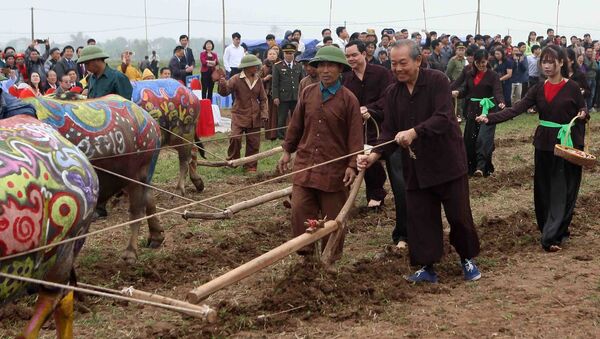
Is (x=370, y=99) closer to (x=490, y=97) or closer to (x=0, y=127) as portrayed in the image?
(x=490, y=97)

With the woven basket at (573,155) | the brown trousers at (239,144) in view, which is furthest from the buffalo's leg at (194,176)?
the woven basket at (573,155)

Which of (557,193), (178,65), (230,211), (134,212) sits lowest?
(134,212)

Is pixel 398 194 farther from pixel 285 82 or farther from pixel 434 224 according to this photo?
pixel 285 82

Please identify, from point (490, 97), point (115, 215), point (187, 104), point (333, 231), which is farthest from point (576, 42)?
point (333, 231)

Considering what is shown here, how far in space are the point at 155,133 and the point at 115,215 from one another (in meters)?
2.21

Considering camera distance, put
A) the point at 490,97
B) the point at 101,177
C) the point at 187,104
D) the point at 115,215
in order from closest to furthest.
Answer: the point at 101,177, the point at 115,215, the point at 187,104, the point at 490,97

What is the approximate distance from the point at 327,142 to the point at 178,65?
1178cm

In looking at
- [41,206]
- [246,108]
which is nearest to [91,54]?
[246,108]

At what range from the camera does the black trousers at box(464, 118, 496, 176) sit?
1145 centimetres

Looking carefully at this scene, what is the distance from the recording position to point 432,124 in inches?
244

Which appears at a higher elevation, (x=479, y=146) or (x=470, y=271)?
(x=479, y=146)

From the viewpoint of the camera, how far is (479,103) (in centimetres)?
1143

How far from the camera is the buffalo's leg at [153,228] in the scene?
25.8 feet

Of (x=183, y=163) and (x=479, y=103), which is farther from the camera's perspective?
(x=479, y=103)
